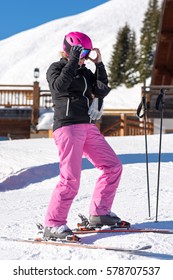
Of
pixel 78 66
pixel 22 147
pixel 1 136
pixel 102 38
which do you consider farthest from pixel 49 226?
pixel 102 38

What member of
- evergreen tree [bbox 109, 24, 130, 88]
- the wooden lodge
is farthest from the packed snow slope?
evergreen tree [bbox 109, 24, 130, 88]

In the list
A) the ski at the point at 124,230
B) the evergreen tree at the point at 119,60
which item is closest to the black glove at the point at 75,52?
the ski at the point at 124,230

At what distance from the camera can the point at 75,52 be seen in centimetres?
462

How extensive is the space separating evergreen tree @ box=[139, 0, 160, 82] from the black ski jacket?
196 ft

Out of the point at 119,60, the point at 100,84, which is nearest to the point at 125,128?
the point at 100,84

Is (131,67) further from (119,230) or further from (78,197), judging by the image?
(119,230)

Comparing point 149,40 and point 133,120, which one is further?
point 149,40

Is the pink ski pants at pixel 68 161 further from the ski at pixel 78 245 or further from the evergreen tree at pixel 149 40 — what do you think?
the evergreen tree at pixel 149 40

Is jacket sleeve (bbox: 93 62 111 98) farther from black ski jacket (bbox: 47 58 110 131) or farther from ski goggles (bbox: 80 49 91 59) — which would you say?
ski goggles (bbox: 80 49 91 59)

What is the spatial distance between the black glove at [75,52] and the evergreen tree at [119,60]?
63.4 m

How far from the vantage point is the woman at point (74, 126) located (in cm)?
465

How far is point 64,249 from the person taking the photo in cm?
438

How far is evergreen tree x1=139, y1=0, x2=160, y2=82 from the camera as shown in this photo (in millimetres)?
66625

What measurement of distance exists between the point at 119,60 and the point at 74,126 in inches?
2627
